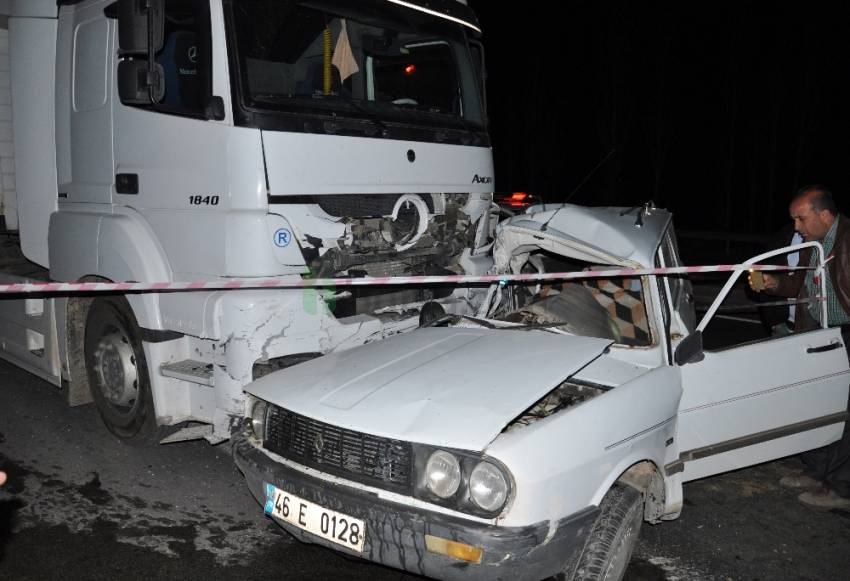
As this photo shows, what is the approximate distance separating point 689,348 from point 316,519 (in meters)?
1.88

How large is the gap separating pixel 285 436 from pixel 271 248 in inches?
50.3

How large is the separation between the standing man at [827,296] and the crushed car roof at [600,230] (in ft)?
3.15

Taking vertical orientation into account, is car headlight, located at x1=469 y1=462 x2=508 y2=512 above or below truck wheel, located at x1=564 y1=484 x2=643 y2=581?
above

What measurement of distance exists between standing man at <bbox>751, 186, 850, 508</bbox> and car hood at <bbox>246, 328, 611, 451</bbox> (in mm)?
1742

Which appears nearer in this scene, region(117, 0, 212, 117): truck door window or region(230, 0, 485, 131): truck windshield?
region(117, 0, 212, 117): truck door window

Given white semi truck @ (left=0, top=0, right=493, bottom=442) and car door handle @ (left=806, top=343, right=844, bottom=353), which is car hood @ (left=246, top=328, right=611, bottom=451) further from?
car door handle @ (left=806, top=343, right=844, bottom=353)

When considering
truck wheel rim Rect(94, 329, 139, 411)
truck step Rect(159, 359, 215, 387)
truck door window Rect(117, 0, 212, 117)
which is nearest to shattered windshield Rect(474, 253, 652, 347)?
truck step Rect(159, 359, 215, 387)

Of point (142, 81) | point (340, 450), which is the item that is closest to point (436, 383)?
point (340, 450)

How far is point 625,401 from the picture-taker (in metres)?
3.21

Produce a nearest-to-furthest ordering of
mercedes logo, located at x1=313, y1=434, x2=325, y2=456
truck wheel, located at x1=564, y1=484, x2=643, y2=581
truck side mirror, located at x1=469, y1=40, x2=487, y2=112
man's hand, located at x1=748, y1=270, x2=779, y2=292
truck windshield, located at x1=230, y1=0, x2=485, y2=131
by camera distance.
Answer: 1. truck wheel, located at x1=564, y1=484, x2=643, y2=581
2. mercedes logo, located at x1=313, y1=434, x2=325, y2=456
3. truck windshield, located at x1=230, y1=0, x2=485, y2=131
4. man's hand, located at x1=748, y1=270, x2=779, y2=292
5. truck side mirror, located at x1=469, y1=40, x2=487, y2=112

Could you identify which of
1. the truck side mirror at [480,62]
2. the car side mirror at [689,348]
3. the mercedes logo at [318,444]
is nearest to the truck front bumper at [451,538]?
the mercedes logo at [318,444]

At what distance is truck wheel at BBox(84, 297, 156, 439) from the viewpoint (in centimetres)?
478

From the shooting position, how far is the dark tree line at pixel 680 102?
2233 centimetres

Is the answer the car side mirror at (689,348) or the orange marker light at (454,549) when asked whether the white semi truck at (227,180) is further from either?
the car side mirror at (689,348)
